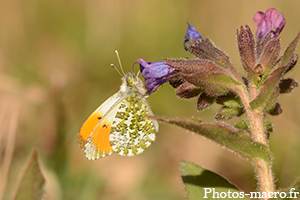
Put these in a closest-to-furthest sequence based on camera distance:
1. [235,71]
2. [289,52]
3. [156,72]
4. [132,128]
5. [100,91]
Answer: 1. [289,52]
2. [235,71]
3. [156,72]
4. [132,128]
5. [100,91]

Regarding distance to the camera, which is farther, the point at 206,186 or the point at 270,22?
the point at 270,22

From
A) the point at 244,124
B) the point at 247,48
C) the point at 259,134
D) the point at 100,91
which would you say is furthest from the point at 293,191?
the point at 100,91

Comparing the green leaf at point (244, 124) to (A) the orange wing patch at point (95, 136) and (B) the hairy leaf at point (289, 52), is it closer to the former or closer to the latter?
(B) the hairy leaf at point (289, 52)

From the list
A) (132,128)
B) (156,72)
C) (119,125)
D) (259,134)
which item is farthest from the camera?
(119,125)

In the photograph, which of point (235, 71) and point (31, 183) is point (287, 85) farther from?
point (31, 183)

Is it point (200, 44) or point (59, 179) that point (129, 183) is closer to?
point (59, 179)

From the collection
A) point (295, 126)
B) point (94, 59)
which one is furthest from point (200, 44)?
point (94, 59)

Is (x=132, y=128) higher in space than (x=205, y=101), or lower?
higher
